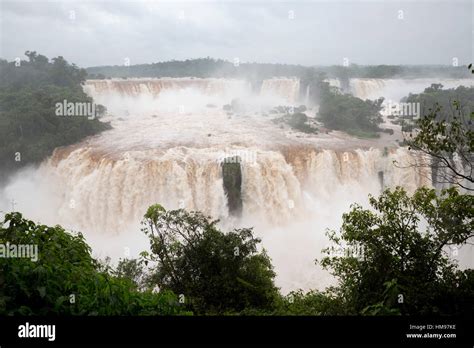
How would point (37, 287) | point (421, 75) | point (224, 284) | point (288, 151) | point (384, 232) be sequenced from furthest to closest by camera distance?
point (421, 75) < point (288, 151) < point (224, 284) < point (384, 232) < point (37, 287)

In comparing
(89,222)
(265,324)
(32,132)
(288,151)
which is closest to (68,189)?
(89,222)

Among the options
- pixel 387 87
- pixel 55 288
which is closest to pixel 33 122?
pixel 55 288

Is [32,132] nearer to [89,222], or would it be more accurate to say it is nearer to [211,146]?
[89,222]

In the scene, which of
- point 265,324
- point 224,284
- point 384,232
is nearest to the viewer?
point 265,324

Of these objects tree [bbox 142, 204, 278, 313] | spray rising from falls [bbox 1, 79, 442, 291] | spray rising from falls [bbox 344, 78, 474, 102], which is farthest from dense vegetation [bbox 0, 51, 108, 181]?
spray rising from falls [bbox 344, 78, 474, 102]

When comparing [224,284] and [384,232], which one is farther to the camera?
[224,284]

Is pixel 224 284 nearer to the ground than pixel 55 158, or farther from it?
nearer to the ground

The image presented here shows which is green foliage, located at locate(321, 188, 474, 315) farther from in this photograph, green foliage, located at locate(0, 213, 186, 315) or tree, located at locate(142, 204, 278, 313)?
green foliage, located at locate(0, 213, 186, 315)
